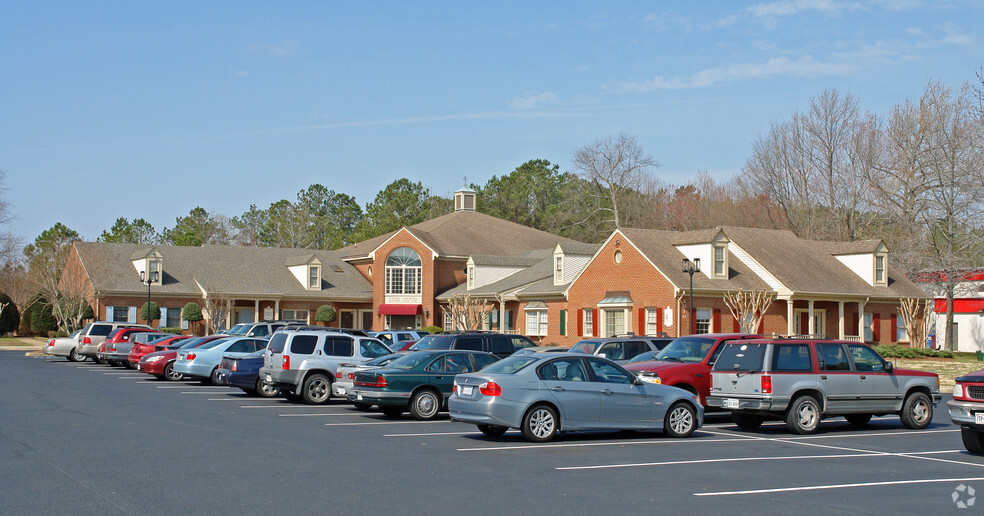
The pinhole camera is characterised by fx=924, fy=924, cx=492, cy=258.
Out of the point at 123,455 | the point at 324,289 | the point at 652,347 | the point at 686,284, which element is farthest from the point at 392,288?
the point at 123,455

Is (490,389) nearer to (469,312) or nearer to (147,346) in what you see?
(147,346)

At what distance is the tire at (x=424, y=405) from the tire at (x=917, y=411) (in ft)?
30.3

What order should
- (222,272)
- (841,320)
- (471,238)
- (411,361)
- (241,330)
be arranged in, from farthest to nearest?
(471,238)
(222,272)
(841,320)
(241,330)
(411,361)

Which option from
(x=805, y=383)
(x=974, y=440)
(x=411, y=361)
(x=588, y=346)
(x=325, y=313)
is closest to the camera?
(x=974, y=440)

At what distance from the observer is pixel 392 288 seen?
62875 mm

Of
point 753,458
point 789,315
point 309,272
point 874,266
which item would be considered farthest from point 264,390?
point 309,272

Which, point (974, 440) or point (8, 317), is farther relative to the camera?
point (8, 317)

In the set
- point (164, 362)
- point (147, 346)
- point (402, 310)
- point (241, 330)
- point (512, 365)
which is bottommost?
point (164, 362)

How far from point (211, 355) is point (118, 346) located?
36.6 feet

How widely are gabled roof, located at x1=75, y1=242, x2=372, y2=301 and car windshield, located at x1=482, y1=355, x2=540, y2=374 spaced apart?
4994 cm

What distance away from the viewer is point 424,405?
742 inches

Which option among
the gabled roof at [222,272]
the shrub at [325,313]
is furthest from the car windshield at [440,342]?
the gabled roof at [222,272]

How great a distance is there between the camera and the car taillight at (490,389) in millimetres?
14945

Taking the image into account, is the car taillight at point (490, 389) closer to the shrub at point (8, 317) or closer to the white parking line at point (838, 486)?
the white parking line at point (838, 486)
